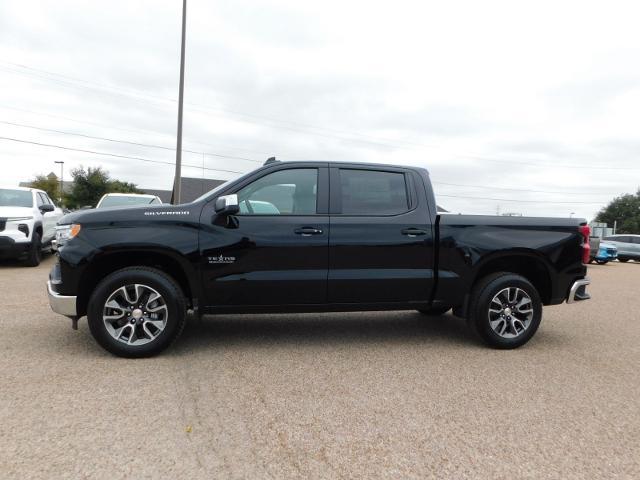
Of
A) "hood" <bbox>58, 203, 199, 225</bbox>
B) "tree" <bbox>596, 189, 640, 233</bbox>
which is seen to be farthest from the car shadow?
"tree" <bbox>596, 189, 640, 233</bbox>

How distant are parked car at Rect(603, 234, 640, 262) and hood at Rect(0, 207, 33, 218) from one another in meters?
25.5

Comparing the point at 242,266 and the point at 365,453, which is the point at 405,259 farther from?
the point at 365,453

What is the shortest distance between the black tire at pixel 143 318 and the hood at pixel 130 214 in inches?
18.3

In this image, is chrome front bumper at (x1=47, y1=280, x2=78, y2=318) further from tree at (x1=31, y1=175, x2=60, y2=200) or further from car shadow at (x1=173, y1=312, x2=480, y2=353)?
tree at (x1=31, y1=175, x2=60, y2=200)

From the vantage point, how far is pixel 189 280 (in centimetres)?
436

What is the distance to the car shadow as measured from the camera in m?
4.94

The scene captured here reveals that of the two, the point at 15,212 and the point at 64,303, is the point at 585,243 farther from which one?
the point at 15,212

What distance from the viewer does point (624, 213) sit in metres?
93.8

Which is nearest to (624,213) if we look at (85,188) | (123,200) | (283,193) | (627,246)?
(627,246)

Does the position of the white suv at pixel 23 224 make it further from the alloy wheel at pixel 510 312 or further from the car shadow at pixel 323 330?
the alloy wheel at pixel 510 312

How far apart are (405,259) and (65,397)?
3.07 m

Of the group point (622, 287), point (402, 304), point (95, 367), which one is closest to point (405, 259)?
point (402, 304)

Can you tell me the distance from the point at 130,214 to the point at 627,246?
88.8 feet

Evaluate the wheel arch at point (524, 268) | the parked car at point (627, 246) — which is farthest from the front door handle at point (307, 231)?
the parked car at point (627, 246)
